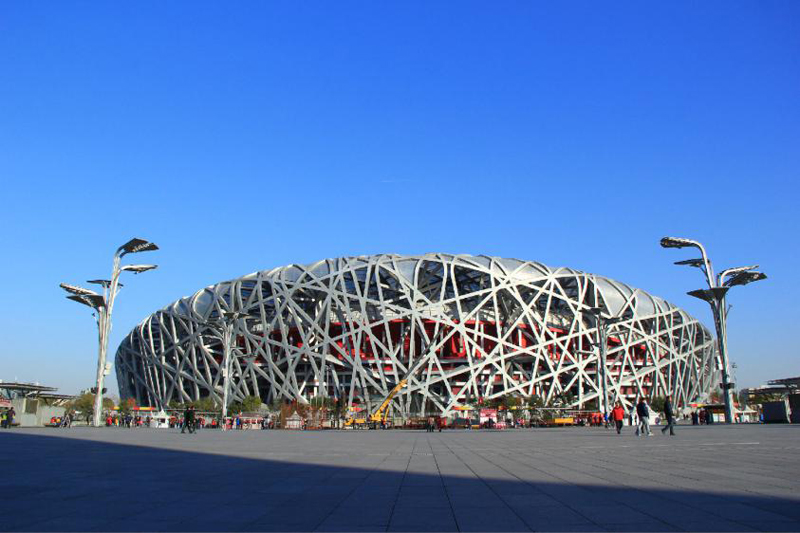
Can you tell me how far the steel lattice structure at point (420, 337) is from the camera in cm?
5828

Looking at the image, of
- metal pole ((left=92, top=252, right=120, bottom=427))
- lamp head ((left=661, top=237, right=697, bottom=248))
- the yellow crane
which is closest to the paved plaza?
lamp head ((left=661, top=237, right=697, bottom=248))

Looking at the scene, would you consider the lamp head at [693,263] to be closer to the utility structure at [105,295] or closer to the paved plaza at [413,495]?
the paved plaza at [413,495]

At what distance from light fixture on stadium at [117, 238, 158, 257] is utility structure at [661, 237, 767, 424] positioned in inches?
1171

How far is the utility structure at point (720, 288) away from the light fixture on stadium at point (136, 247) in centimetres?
2974

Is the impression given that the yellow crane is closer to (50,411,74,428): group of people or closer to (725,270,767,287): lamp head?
(50,411,74,428): group of people

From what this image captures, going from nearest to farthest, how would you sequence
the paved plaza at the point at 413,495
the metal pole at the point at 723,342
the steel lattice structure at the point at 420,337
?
the paved plaza at the point at 413,495
the metal pole at the point at 723,342
the steel lattice structure at the point at 420,337

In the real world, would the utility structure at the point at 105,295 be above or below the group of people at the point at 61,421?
above

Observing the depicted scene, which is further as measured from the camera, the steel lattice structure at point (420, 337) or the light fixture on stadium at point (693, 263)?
the steel lattice structure at point (420, 337)

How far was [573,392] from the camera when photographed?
6041 centimetres

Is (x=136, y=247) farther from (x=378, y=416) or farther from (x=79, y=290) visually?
(x=378, y=416)

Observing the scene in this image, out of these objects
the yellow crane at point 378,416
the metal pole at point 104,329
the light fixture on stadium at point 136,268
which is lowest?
the yellow crane at point 378,416

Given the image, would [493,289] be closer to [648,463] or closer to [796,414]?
[796,414]

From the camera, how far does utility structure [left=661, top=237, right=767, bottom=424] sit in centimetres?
3155

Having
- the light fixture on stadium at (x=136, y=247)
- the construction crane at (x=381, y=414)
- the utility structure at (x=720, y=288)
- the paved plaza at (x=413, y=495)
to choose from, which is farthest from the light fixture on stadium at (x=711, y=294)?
the light fixture on stadium at (x=136, y=247)
